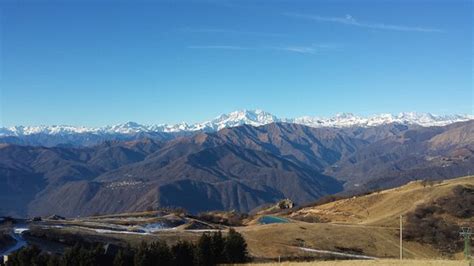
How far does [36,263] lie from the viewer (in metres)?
51.5

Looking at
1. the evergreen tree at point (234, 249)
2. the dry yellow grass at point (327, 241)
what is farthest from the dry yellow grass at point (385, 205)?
the evergreen tree at point (234, 249)

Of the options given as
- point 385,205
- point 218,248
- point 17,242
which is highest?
point 385,205

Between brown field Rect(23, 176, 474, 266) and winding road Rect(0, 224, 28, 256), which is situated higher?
winding road Rect(0, 224, 28, 256)

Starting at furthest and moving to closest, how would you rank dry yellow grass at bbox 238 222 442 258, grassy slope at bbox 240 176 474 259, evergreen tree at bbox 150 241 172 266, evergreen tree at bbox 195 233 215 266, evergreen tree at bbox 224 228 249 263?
grassy slope at bbox 240 176 474 259
dry yellow grass at bbox 238 222 442 258
evergreen tree at bbox 224 228 249 263
evergreen tree at bbox 195 233 215 266
evergreen tree at bbox 150 241 172 266

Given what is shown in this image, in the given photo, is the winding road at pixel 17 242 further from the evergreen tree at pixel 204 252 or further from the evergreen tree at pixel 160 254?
the evergreen tree at pixel 204 252

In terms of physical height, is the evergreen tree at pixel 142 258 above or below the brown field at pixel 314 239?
above

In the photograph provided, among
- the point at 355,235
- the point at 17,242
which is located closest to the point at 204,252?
the point at 17,242

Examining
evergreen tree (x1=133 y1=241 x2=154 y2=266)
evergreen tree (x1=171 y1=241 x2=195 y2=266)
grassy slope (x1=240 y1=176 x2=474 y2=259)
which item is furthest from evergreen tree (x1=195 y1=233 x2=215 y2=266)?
grassy slope (x1=240 y1=176 x2=474 y2=259)

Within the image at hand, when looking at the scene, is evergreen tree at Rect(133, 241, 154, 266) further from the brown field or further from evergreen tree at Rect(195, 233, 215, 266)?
the brown field

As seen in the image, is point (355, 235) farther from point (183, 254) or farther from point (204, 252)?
point (183, 254)

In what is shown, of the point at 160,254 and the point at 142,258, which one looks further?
the point at 160,254

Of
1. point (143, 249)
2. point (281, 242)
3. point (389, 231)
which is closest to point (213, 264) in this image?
point (143, 249)

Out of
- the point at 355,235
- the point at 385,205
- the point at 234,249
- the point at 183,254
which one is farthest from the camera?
the point at 385,205

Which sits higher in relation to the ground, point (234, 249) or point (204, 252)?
point (204, 252)
